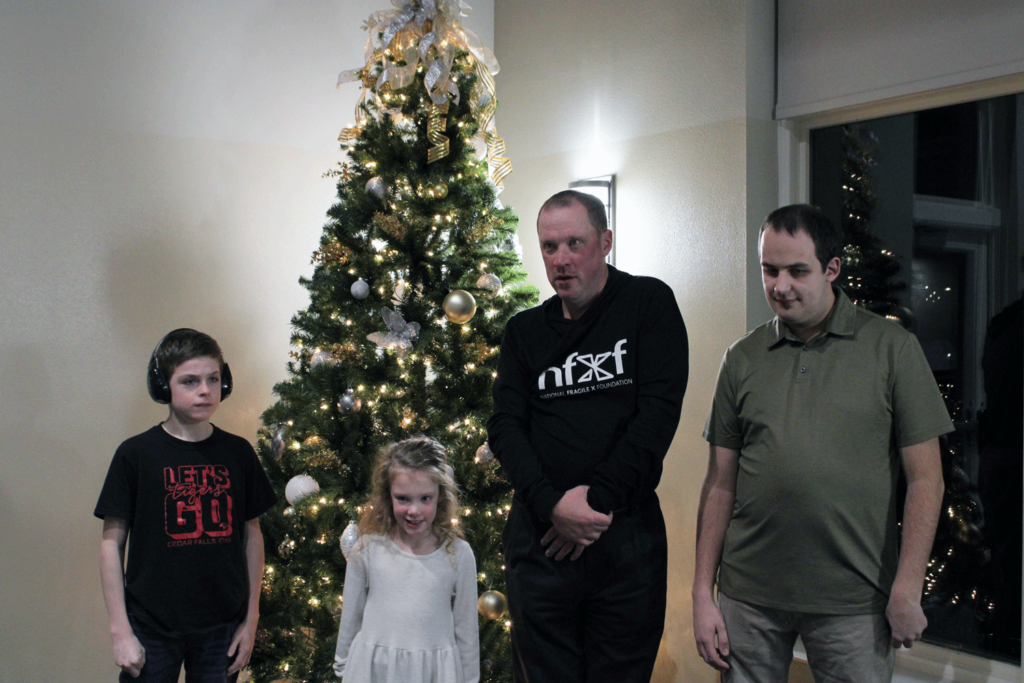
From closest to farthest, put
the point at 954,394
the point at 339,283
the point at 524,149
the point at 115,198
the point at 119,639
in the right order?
the point at 119,639 → the point at 954,394 → the point at 339,283 → the point at 115,198 → the point at 524,149

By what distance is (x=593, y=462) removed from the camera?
5.93 feet

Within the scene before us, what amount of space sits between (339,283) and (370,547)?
112 centimetres

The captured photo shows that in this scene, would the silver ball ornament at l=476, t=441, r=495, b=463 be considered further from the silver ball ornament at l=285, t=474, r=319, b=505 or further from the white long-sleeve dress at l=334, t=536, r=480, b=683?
the white long-sleeve dress at l=334, t=536, r=480, b=683

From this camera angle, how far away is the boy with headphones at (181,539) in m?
1.94

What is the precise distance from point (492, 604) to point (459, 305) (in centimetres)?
96

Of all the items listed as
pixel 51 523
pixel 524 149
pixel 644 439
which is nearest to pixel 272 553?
pixel 51 523

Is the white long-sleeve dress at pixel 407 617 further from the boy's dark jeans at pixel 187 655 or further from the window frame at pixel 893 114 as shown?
the window frame at pixel 893 114

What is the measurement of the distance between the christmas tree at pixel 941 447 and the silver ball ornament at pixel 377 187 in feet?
5.26

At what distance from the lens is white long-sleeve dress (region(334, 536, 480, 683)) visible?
1.87 meters

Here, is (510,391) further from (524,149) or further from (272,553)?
(524,149)

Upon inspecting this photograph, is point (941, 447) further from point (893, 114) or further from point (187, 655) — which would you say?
point (187, 655)

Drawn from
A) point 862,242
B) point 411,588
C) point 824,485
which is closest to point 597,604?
point 411,588

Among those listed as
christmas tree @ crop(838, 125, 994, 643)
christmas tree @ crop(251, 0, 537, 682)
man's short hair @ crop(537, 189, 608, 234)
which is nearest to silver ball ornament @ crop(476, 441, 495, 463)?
christmas tree @ crop(251, 0, 537, 682)

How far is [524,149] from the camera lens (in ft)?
12.9
